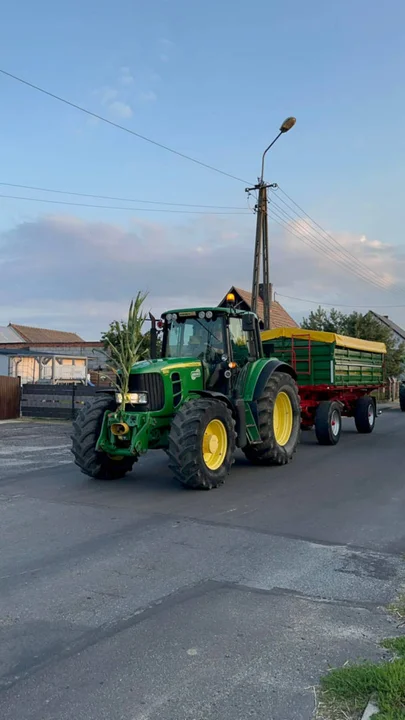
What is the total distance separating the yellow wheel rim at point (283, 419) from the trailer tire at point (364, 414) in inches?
215

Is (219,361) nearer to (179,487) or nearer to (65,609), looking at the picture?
(179,487)

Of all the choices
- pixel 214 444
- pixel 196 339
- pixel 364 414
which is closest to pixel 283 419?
pixel 196 339

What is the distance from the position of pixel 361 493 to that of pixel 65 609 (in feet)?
17.1

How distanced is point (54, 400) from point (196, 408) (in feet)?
45.4

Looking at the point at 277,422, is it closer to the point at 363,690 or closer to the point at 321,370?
the point at 321,370

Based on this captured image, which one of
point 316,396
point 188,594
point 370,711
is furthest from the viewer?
point 316,396

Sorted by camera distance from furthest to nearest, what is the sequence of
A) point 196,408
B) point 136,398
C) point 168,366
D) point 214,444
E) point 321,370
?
point 321,370 → point 168,366 → point 136,398 → point 214,444 → point 196,408

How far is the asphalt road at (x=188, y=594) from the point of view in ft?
11.1

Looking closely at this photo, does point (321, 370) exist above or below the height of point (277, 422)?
above

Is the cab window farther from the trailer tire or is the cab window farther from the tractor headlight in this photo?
the trailer tire

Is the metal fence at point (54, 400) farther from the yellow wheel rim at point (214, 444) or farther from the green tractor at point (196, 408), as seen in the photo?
the yellow wheel rim at point (214, 444)

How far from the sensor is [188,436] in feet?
26.4

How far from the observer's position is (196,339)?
33.3 feet

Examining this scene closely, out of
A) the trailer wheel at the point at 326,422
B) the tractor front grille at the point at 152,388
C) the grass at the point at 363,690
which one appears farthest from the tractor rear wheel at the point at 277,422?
the grass at the point at 363,690
